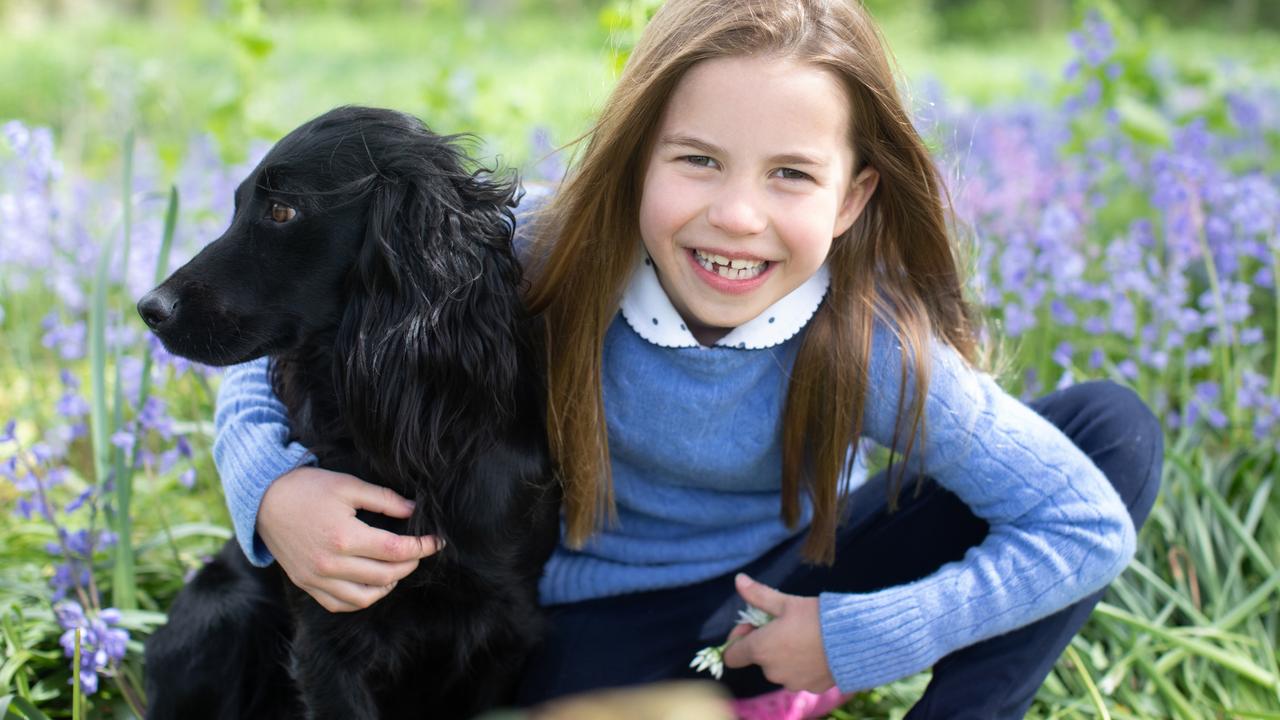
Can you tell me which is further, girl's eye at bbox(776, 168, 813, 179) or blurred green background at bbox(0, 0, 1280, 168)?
blurred green background at bbox(0, 0, 1280, 168)

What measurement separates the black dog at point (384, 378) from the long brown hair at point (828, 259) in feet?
0.30

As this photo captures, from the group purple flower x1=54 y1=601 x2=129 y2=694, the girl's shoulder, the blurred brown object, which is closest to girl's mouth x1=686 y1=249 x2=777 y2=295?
the girl's shoulder

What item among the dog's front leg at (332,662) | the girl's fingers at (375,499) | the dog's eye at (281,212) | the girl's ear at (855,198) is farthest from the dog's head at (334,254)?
the girl's ear at (855,198)

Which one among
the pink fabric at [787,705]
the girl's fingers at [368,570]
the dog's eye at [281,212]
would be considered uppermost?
the dog's eye at [281,212]

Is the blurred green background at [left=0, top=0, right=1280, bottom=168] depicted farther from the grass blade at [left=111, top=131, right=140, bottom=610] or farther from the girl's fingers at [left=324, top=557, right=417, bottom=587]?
the girl's fingers at [left=324, top=557, right=417, bottom=587]

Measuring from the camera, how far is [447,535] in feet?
5.74

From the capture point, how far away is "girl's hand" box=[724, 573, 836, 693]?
198cm

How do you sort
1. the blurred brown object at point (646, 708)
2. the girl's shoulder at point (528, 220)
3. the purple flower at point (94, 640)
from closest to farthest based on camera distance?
1. the blurred brown object at point (646, 708)
2. the purple flower at point (94, 640)
3. the girl's shoulder at point (528, 220)

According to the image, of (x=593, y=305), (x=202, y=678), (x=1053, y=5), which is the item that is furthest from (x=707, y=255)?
(x=1053, y=5)

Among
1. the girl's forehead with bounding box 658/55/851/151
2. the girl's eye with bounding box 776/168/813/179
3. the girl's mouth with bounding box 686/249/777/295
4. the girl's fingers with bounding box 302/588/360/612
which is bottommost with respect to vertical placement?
the girl's fingers with bounding box 302/588/360/612

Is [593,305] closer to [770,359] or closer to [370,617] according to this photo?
[770,359]

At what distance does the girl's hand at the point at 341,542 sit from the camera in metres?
1.74

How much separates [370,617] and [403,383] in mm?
428

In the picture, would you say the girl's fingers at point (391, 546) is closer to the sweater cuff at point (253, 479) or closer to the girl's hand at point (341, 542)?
the girl's hand at point (341, 542)
